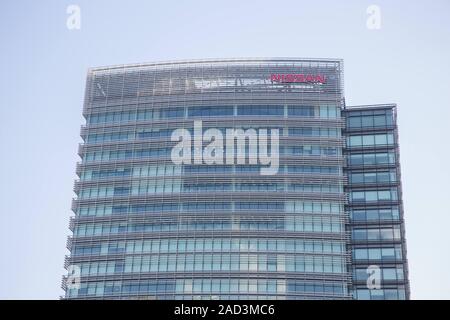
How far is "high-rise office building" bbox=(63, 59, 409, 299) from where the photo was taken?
120375mm

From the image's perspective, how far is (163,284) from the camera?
4707 inches

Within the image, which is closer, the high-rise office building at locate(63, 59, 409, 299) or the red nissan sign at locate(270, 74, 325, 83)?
the high-rise office building at locate(63, 59, 409, 299)

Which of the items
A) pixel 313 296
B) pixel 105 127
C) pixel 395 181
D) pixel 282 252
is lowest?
pixel 313 296

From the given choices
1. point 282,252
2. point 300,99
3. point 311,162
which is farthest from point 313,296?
point 300,99

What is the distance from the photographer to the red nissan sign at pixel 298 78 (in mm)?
135250

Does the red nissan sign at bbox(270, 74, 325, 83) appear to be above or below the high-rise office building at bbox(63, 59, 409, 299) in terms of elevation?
above

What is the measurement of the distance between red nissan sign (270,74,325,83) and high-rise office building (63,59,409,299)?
8.3 inches

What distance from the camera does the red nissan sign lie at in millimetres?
135250

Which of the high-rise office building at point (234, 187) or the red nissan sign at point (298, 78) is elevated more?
the red nissan sign at point (298, 78)

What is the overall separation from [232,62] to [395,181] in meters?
42.5

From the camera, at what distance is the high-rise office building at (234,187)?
120 meters

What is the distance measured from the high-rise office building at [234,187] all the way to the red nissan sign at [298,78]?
212 mm

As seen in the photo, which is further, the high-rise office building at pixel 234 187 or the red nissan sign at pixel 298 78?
the red nissan sign at pixel 298 78
